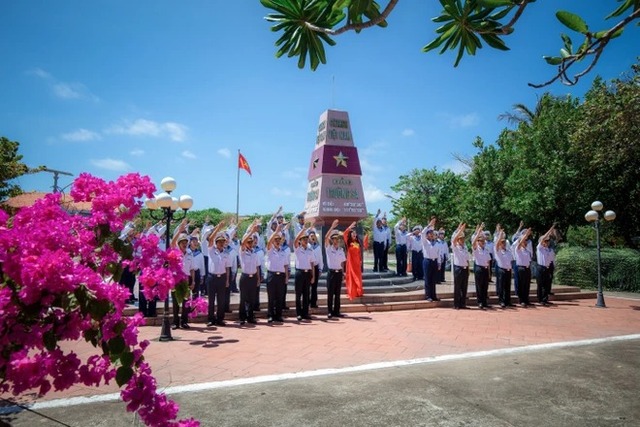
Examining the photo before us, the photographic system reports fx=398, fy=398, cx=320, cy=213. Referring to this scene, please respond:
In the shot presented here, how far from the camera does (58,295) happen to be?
5.44 feet

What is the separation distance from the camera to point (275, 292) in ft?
29.5

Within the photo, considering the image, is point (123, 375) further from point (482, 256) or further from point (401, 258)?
point (401, 258)

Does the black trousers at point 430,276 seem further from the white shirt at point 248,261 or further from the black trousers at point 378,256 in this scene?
the white shirt at point 248,261

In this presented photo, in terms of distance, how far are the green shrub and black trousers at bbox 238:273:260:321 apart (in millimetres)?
13038

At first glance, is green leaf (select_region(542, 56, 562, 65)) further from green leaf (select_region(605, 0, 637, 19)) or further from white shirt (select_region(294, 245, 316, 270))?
white shirt (select_region(294, 245, 316, 270))

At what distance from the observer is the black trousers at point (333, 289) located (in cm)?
951

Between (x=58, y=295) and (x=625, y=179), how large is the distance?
63.3ft

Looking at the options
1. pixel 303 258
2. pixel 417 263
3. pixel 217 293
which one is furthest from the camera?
pixel 417 263

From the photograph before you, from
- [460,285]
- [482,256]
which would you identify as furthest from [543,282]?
[460,285]

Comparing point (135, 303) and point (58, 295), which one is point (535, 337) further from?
point (135, 303)

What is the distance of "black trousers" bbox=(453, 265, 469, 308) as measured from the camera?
10.7 metres

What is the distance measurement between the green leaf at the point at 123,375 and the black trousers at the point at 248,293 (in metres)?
6.92

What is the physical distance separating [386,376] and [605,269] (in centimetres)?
1467

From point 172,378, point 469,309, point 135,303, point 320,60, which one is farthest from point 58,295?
point 469,309
